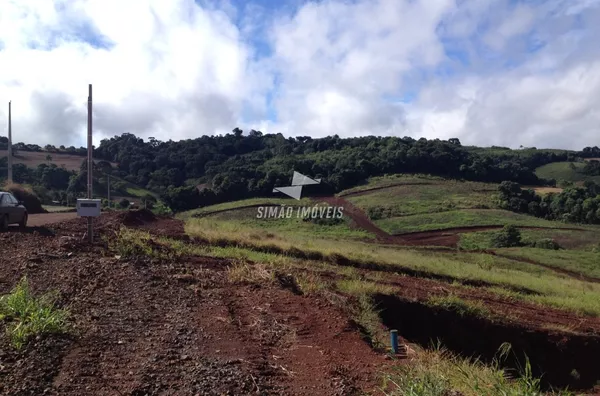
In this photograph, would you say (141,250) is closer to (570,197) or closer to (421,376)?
(421,376)

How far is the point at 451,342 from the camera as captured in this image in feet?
33.2

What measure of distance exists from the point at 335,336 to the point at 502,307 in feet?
22.5

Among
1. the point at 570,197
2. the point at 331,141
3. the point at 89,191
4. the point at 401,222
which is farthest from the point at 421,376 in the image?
the point at 331,141

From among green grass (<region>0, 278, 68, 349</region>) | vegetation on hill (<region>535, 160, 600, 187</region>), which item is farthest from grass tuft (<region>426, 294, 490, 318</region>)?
vegetation on hill (<region>535, 160, 600, 187</region>)

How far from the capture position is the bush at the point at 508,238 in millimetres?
37562

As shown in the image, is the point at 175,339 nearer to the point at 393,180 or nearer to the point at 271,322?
the point at 271,322

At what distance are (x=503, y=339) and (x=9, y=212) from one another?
43.1ft

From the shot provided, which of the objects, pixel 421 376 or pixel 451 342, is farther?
pixel 451 342

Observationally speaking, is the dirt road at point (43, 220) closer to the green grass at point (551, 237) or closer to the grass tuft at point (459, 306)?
the grass tuft at point (459, 306)

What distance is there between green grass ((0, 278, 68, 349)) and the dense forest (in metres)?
45.0

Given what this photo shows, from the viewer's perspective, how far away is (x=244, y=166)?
229 ft

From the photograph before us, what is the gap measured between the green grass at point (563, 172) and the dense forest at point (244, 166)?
13.4 ft

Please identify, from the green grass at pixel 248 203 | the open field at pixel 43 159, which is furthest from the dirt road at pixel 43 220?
the open field at pixel 43 159

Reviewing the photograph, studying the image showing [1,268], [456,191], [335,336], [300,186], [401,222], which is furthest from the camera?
[300,186]
